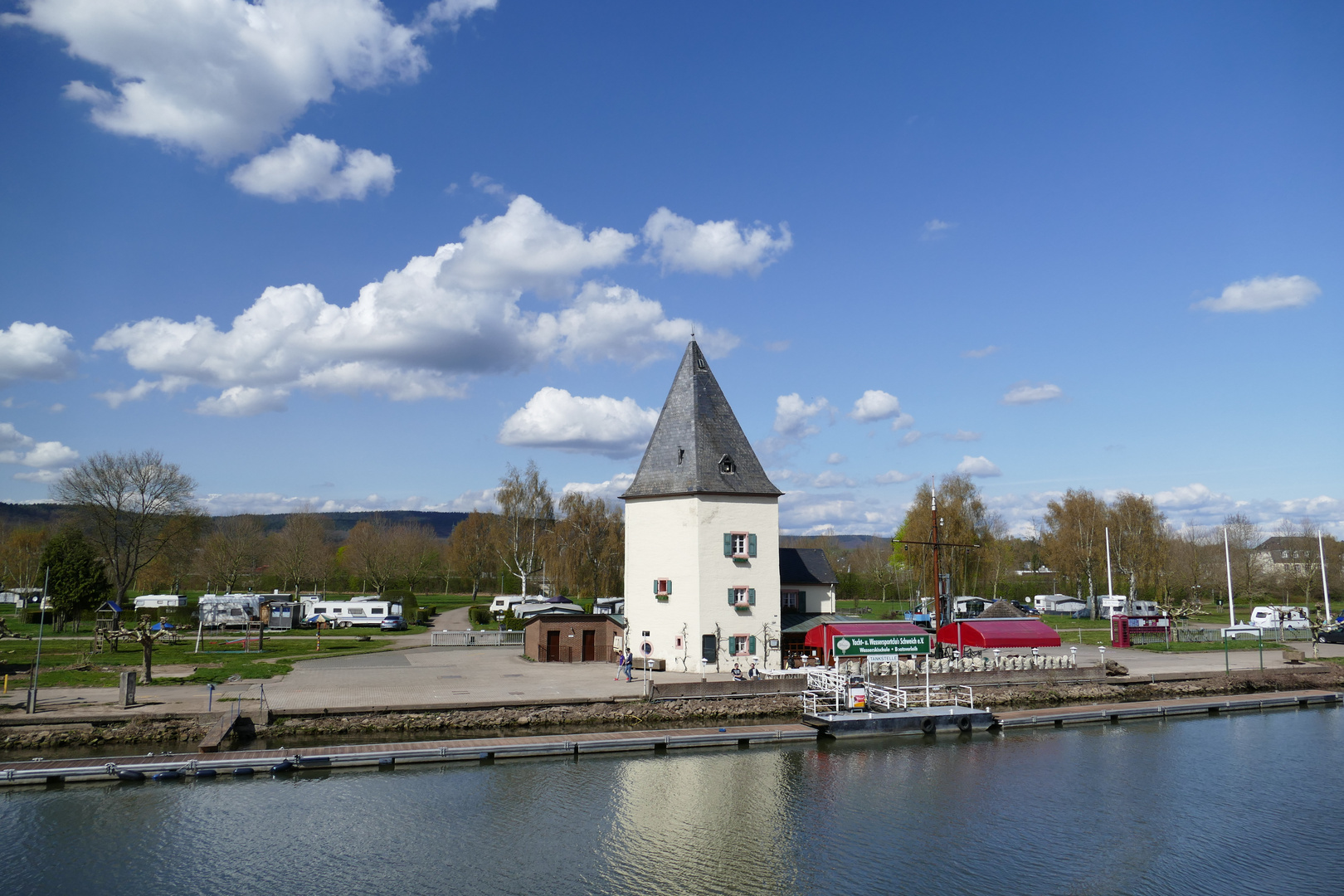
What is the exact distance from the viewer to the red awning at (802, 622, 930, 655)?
128ft

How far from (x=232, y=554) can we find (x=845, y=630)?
65.1 meters

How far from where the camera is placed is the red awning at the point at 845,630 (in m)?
39.1

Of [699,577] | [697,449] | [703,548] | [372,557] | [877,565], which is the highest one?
[697,449]

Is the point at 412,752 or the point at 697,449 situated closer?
the point at 412,752

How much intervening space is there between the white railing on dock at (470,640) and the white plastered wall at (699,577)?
52.6 ft

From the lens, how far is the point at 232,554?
8194 cm

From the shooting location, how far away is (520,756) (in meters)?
28.0

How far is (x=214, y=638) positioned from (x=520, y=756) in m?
35.9

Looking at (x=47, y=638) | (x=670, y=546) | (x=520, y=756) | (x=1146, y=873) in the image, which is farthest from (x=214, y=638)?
(x=1146, y=873)

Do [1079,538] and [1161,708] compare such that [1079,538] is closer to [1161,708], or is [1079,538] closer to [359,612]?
[1161,708]

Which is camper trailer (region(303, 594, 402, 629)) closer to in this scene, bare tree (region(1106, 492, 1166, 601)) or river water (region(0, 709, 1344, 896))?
river water (region(0, 709, 1344, 896))

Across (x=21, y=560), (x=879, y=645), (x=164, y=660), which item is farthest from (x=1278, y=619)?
(x=21, y=560)

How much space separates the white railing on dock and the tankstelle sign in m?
25.6

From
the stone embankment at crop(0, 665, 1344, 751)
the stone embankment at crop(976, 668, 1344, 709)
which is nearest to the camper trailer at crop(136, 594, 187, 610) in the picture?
the stone embankment at crop(0, 665, 1344, 751)
